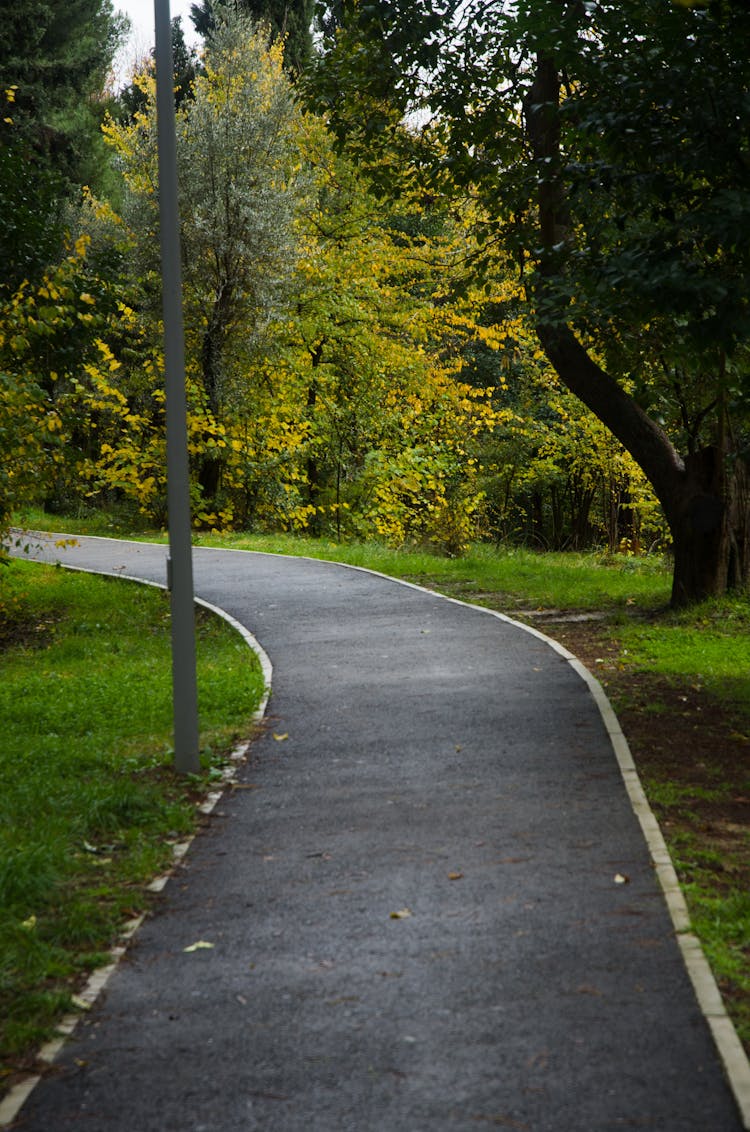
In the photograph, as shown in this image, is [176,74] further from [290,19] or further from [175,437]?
[175,437]

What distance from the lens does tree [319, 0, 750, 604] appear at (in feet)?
23.5

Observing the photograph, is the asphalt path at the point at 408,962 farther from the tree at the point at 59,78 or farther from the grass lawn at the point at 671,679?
the tree at the point at 59,78

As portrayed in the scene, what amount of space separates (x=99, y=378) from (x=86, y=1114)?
66.3 ft

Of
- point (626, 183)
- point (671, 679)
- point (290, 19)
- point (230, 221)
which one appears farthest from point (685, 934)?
point (290, 19)

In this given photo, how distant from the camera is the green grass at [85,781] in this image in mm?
4562

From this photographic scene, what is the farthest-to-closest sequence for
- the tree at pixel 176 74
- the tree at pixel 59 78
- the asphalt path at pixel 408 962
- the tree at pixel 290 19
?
the tree at pixel 176 74 < the tree at pixel 59 78 < the tree at pixel 290 19 < the asphalt path at pixel 408 962

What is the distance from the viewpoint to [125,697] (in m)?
9.31

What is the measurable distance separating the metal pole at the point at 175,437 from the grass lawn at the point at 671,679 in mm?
2723

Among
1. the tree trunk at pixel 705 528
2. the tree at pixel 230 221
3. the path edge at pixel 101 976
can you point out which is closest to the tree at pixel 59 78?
the tree at pixel 230 221

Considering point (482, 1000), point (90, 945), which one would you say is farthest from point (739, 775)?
point (90, 945)

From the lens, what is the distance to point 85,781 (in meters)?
6.95

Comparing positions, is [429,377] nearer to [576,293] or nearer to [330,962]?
[576,293]

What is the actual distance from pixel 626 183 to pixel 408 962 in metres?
5.18

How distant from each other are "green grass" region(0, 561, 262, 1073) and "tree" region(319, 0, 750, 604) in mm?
4014
